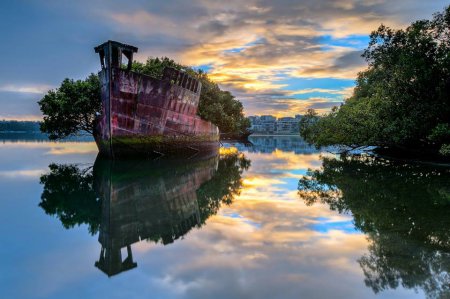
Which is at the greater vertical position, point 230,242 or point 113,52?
point 113,52

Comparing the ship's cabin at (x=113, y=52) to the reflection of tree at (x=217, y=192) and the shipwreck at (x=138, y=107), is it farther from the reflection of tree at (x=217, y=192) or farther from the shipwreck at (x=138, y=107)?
the reflection of tree at (x=217, y=192)

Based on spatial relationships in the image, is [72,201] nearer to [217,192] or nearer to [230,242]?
[217,192]

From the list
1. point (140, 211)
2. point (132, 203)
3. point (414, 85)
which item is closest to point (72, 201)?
point (132, 203)

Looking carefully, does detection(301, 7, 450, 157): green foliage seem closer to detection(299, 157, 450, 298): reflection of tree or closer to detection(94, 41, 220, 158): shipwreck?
detection(299, 157, 450, 298): reflection of tree

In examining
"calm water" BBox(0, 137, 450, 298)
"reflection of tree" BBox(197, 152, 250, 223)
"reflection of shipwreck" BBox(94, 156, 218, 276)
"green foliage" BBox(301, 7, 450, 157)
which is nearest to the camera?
"calm water" BBox(0, 137, 450, 298)

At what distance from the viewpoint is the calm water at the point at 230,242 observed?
5.11 meters

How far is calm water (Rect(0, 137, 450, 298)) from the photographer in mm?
5105

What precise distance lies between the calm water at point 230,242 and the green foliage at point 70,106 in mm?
21653

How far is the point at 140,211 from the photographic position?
10.0 meters

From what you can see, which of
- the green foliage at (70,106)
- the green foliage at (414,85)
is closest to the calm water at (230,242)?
the green foliage at (414,85)

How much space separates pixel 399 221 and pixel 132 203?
7.07m

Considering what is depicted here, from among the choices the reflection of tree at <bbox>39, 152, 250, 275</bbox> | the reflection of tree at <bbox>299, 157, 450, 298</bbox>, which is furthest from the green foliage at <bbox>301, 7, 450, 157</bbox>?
the reflection of tree at <bbox>39, 152, 250, 275</bbox>

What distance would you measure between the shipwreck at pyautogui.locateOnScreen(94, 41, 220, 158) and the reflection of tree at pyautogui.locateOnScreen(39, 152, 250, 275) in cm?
611

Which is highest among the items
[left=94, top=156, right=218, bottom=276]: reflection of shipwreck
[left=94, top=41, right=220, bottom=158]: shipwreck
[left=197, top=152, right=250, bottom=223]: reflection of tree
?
[left=94, top=41, right=220, bottom=158]: shipwreck
